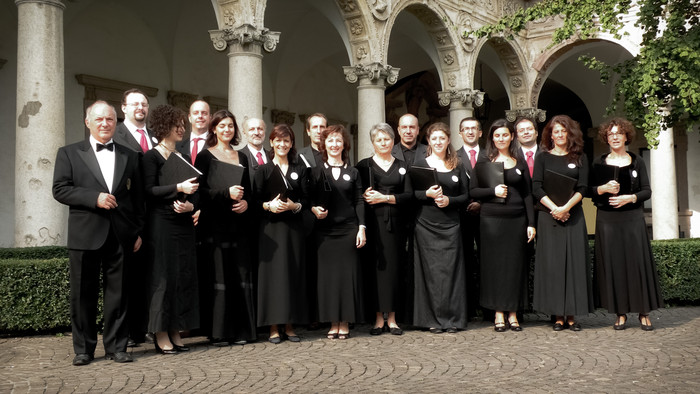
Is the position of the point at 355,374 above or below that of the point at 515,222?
below

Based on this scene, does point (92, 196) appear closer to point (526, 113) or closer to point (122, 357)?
point (122, 357)

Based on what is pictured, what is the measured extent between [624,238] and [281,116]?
12.7m

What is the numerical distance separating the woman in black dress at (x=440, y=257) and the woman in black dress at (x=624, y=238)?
1.36m

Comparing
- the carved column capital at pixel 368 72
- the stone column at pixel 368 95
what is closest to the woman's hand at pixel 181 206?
the stone column at pixel 368 95

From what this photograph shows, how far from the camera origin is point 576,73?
20469mm

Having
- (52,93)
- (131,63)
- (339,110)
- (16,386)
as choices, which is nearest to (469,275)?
(16,386)

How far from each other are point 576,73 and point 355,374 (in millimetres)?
17931

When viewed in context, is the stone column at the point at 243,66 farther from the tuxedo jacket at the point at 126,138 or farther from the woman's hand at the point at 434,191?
the woman's hand at the point at 434,191

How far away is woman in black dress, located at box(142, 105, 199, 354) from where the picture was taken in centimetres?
527

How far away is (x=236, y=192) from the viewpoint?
5441 mm

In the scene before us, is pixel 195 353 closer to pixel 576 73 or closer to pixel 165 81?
pixel 165 81

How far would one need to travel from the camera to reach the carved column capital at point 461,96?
1501cm

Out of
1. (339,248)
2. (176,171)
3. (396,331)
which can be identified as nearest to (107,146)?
(176,171)

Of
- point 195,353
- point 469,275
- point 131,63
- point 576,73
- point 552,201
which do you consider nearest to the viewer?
point 195,353
